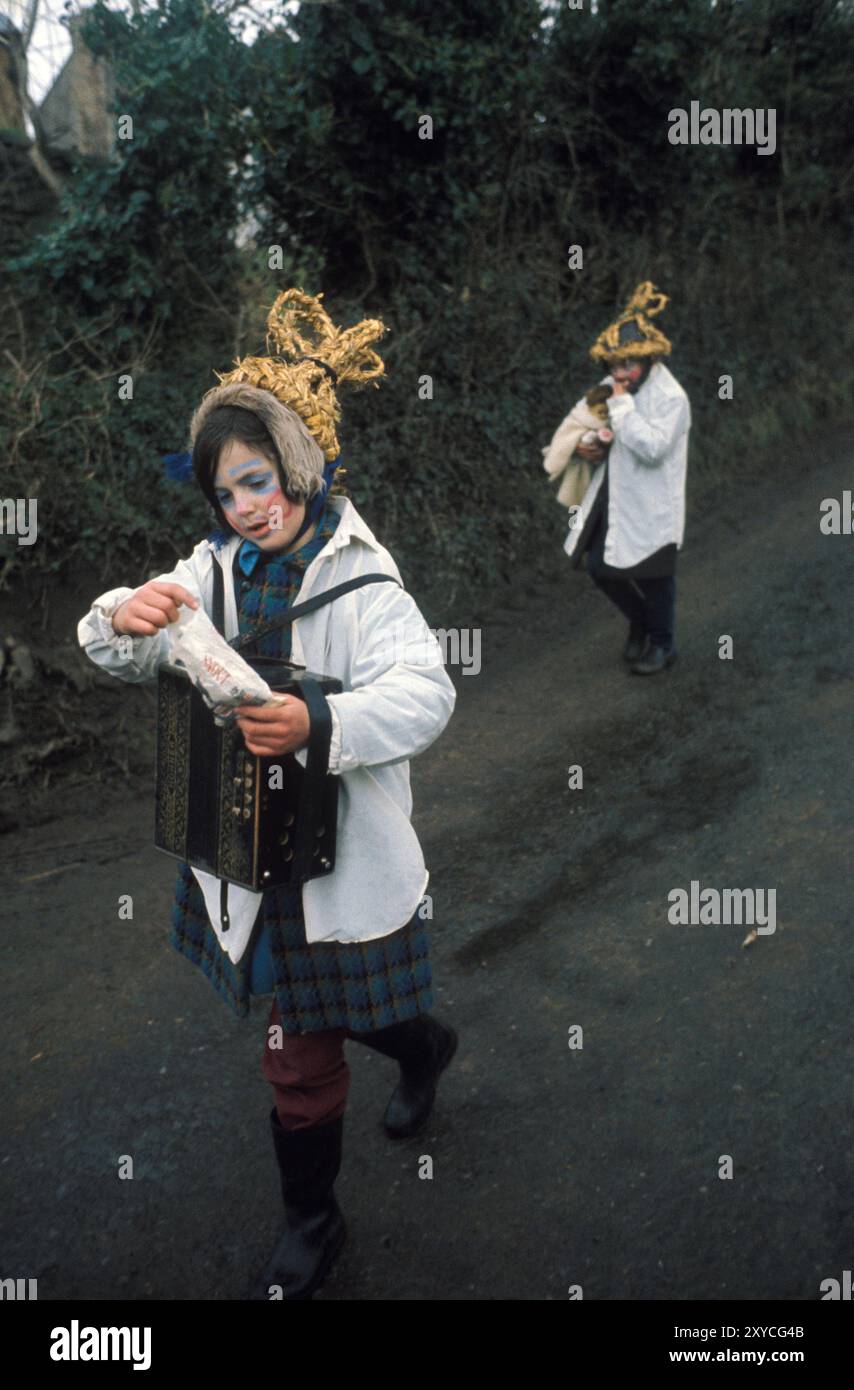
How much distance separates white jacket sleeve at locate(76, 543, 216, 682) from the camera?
8.14 feet

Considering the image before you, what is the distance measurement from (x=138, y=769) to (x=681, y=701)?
292 centimetres

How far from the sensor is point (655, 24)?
1023cm

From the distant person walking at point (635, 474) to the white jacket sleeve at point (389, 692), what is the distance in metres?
4.08

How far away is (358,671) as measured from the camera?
2500 millimetres

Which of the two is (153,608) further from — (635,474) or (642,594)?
(642,594)

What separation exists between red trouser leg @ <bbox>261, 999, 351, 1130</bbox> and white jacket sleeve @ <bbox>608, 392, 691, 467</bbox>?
14.3ft

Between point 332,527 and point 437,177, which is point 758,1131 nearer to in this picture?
point 332,527

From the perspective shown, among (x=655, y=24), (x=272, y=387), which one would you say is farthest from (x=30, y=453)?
(x=655, y=24)

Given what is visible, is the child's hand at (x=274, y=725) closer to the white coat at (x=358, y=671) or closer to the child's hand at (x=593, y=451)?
the white coat at (x=358, y=671)

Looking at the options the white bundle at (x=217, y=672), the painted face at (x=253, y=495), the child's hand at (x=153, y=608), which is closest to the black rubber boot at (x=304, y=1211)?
the white bundle at (x=217, y=672)

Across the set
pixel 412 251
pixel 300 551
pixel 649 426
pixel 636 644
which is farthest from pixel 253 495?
pixel 412 251

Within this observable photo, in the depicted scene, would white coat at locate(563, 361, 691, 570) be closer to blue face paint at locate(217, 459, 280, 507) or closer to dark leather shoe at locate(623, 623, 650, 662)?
dark leather shoe at locate(623, 623, 650, 662)

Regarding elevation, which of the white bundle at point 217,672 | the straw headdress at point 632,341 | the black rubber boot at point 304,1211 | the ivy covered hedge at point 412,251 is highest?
the ivy covered hedge at point 412,251

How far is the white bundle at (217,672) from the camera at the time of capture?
7.07ft
